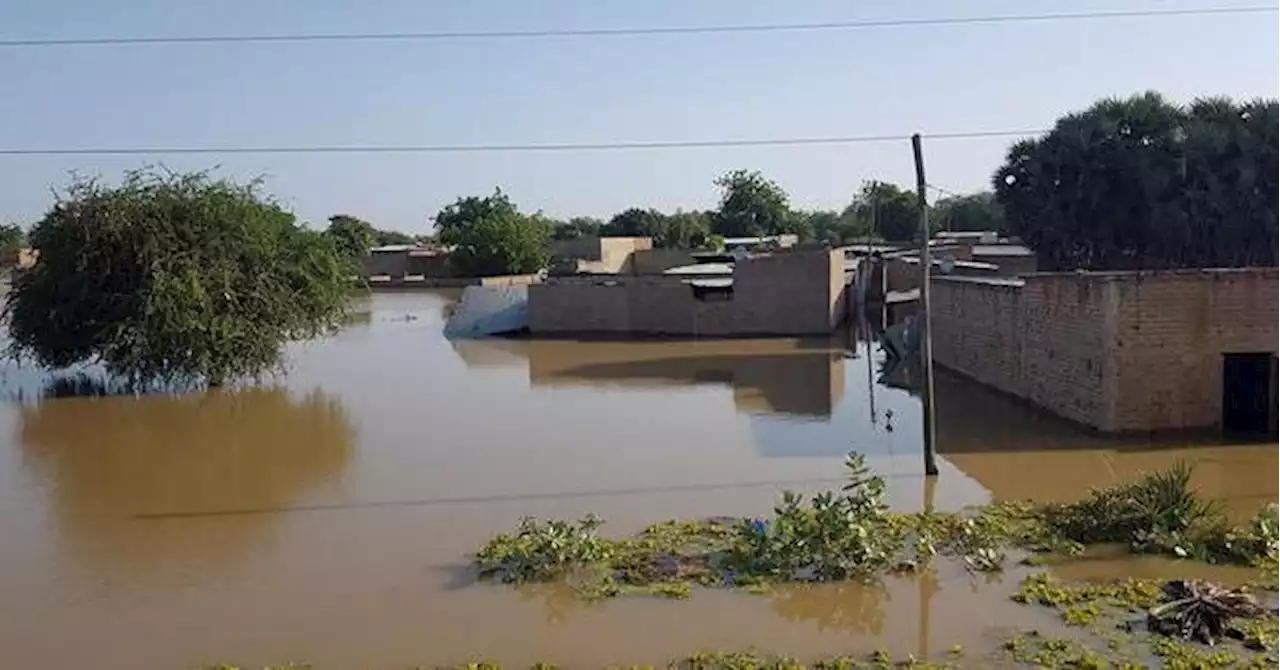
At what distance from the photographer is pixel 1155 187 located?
1123 inches

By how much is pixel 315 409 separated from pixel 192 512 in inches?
304

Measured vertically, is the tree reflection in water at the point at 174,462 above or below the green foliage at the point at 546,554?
below

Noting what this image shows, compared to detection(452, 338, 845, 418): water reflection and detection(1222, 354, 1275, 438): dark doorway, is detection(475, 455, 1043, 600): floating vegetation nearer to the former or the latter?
detection(1222, 354, 1275, 438): dark doorway

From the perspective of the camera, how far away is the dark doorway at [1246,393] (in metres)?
14.2

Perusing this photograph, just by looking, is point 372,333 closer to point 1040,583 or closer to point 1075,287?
point 1075,287

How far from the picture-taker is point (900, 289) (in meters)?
33.2

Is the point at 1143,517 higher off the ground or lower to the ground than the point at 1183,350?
lower

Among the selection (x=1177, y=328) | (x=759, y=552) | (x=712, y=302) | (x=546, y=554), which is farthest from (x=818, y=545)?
(x=712, y=302)

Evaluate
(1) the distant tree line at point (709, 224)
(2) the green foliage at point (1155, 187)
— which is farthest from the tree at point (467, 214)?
(2) the green foliage at point (1155, 187)

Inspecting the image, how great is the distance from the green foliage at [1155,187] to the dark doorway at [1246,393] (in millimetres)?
15049

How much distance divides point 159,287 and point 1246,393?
17092 mm

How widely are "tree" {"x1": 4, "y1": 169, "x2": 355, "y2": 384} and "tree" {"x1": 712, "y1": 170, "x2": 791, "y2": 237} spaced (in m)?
48.3

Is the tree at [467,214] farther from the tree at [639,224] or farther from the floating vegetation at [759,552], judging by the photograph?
the floating vegetation at [759,552]

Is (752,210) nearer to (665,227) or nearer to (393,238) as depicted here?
(665,227)
